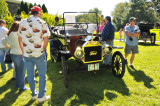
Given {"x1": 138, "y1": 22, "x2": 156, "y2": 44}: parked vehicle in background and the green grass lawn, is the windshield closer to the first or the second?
the green grass lawn

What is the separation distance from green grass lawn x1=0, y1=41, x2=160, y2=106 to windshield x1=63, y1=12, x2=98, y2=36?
1.69 m

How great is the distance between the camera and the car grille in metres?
3.53

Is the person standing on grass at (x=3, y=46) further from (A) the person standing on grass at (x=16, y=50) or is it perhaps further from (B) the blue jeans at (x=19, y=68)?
(B) the blue jeans at (x=19, y=68)

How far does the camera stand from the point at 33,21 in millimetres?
2551

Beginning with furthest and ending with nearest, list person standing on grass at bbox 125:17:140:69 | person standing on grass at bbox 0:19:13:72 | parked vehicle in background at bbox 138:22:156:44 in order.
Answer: parked vehicle in background at bbox 138:22:156:44 → person standing on grass at bbox 125:17:140:69 → person standing on grass at bbox 0:19:13:72

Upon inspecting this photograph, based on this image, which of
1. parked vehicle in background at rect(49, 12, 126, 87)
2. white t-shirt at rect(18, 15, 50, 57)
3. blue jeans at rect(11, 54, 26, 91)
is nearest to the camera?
white t-shirt at rect(18, 15, 50, 57)

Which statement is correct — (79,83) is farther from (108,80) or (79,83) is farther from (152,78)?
(152,78)

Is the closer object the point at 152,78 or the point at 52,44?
the point at 152,78

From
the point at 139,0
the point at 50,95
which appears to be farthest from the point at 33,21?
the point at 139,0

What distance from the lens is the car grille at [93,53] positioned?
3534 mm

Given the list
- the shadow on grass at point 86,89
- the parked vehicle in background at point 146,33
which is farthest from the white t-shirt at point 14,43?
the parked vehicle in background at point 146,33

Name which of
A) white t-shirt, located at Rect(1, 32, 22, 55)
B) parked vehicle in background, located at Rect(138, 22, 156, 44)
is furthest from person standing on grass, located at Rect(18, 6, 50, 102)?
parked vehicle in background, located at Rect(138, 22, 156, 44)

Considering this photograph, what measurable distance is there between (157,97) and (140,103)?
0.54m

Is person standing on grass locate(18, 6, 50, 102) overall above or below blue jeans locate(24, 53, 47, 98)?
above
